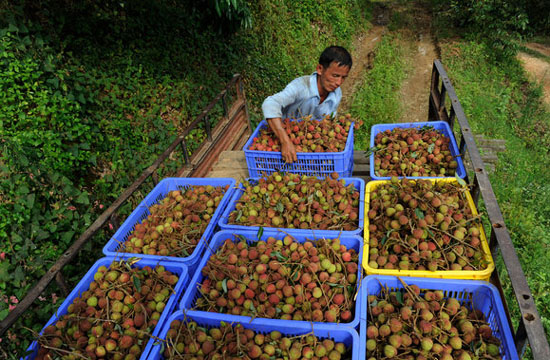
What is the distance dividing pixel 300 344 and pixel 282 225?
2.52 ft

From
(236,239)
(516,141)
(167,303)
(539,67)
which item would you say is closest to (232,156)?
(236,239)

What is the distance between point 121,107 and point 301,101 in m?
2.76

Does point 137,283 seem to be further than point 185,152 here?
No

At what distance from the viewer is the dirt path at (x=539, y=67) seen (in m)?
10.1

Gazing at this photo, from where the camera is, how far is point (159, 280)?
5.94 feet

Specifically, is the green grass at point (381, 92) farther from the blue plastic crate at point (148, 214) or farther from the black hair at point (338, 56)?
the blue plastic crate at point (148, 214)

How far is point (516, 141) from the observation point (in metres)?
7.87

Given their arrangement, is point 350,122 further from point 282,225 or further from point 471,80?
point 471,80

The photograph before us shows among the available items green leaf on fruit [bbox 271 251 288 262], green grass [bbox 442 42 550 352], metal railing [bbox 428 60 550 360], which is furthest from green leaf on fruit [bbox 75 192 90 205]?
green grass [bbox 442 42 550 352]

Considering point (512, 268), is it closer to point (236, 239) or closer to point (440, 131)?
point (236, 239)

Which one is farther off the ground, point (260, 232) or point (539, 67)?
point (260, 232)

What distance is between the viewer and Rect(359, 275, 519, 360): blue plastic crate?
1.43 m

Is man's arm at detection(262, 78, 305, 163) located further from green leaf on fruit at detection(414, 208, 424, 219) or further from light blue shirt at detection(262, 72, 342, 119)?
green leaf on fruit at detection(414, 208, 424, 219)

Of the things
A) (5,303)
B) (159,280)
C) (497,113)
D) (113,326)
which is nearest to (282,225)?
(159,280)
